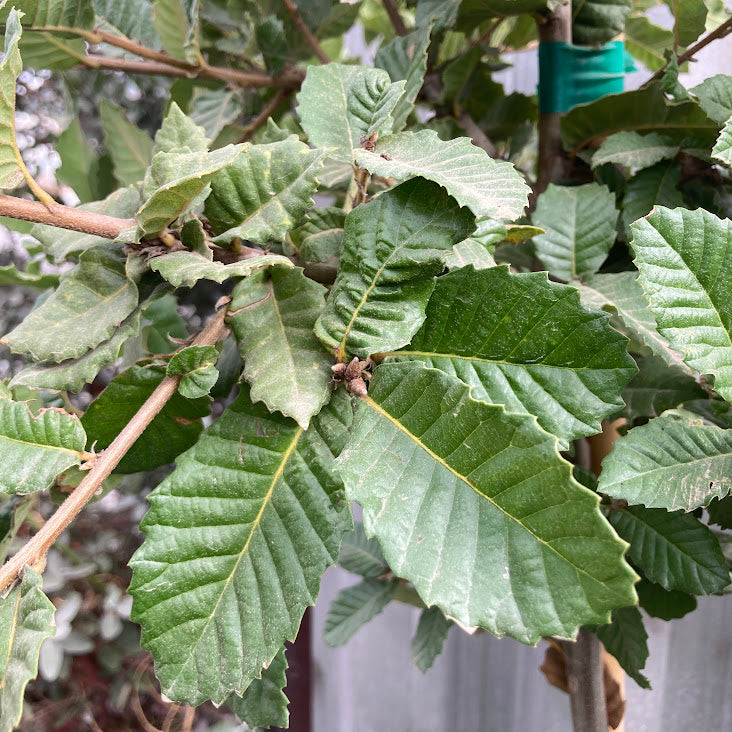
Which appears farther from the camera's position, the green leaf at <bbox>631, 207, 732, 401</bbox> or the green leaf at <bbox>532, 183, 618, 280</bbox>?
the green leaf at <bbox>532, 183, 618, 280</bbox>

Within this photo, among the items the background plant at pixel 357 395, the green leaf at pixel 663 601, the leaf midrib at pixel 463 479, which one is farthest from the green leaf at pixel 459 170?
the green leaf at pixel 663 601

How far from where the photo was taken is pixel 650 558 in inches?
15.6

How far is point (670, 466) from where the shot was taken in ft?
1.04

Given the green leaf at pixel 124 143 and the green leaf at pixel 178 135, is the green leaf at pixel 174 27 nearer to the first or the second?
the green leaf at pixel 124 143

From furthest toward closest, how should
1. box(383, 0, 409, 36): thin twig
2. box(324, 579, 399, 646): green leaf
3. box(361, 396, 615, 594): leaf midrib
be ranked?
box(324, 579, 399, 646): green leaf < box(383, 0, 409, 36): thin twig < box(361, 396, 615, 594): leaf midrib

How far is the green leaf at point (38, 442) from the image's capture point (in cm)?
29

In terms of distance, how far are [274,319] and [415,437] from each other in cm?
10

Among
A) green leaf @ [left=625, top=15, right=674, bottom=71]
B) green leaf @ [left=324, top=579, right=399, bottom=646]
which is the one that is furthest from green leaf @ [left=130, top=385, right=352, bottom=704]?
green leaf @ [left=625, top=15, right=674, bottom=71]

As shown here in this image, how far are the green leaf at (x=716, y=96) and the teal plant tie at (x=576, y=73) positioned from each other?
0.10 metres

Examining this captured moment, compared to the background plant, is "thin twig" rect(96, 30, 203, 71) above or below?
above

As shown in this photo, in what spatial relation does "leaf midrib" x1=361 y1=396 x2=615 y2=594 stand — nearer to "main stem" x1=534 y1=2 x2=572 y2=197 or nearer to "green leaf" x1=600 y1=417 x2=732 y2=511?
"green leaf" x1=600 y1=417 x2=732 y2=511

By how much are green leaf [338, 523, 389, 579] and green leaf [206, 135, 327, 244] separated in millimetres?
447

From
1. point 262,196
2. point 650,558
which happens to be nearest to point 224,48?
point 262,196

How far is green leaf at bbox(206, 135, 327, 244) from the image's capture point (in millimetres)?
316
